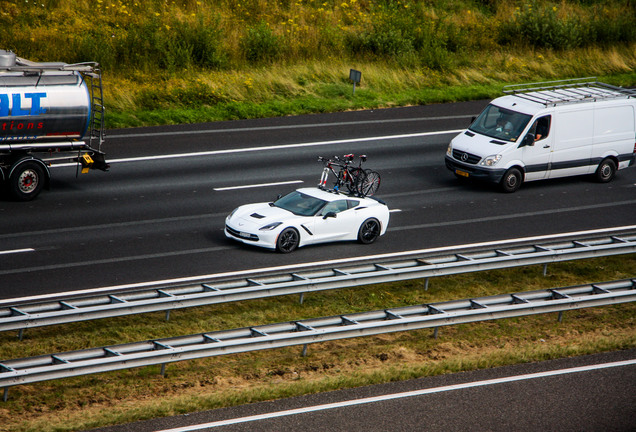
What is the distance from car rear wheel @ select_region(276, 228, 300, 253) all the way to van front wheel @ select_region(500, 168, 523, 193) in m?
7.24

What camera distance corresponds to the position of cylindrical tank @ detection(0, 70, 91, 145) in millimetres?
20688

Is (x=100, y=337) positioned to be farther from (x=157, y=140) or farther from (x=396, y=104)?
(x=396, y=104)

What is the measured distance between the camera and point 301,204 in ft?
63.3

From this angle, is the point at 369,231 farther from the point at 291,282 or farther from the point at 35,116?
the point at 35,116

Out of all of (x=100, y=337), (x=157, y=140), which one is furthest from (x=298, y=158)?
(x=100, y=337)

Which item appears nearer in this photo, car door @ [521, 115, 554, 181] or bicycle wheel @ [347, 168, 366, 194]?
bicycle wheel @ [347, 168, 366, 194]

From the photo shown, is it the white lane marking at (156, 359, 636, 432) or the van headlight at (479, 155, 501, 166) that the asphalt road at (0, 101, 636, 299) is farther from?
the white lane marking at (156, 359, 636, 432)

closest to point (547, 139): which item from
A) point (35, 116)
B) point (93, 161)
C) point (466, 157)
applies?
point (466, 157)

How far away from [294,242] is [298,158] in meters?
7.44

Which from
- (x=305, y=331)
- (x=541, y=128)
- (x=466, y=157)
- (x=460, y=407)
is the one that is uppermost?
(x=541, y=128)

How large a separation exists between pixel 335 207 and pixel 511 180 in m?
6.45

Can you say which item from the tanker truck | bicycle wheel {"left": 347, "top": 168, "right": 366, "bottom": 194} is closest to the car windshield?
bicycle wheel {"left": 347, "top": 168, "right": 366, "bottom": 194}

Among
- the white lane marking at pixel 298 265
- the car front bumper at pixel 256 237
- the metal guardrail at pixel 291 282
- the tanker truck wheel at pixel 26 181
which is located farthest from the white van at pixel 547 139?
the tanker truck wheel at pixel 26 181

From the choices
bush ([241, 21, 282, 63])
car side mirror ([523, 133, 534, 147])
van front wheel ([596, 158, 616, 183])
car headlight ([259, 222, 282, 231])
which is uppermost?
bush ([241, 21, 282, 63])
